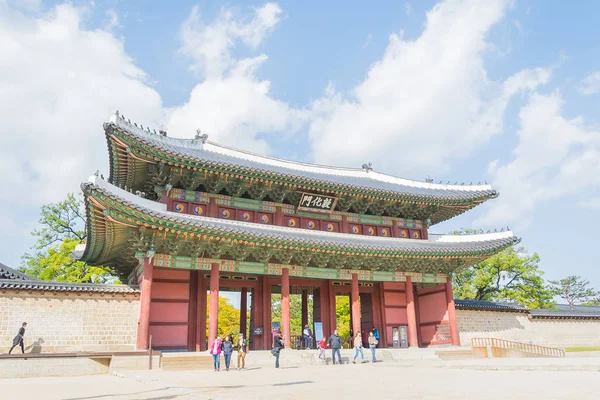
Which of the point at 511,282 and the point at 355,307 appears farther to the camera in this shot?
the point at 511,282

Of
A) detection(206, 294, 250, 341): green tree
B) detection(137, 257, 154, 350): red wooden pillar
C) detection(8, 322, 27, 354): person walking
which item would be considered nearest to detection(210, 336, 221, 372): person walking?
detection(137, 257, 154, 350): red wooden pillar

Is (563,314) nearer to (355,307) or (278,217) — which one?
(355,307)

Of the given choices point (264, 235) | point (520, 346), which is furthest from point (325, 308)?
point (520, 346)

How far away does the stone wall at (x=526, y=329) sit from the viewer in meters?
25.2

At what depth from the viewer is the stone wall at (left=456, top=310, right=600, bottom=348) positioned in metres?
25.2

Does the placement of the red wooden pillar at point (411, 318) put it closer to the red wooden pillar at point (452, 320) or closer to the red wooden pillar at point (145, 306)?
the red wooden pillar at point (452, 320)

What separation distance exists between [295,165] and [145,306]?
13.4 meters

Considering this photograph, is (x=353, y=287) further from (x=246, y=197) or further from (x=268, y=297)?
(x=246, y=197)

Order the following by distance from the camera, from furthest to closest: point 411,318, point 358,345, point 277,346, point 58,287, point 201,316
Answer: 1. point 411,318
2. point 201,316
3. point 358,345
4. point 58,287
5. point 277,346

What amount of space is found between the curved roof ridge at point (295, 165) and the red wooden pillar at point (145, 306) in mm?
6331

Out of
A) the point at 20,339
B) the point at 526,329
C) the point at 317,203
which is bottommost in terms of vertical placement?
the point at 526,329

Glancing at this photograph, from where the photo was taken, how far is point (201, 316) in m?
20.3

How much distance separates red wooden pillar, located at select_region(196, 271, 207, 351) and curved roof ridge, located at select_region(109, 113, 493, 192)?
7167 millimetres

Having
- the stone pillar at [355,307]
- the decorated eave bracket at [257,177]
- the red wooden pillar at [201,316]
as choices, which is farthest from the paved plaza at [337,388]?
the decorated eave bracket at [257,177]
